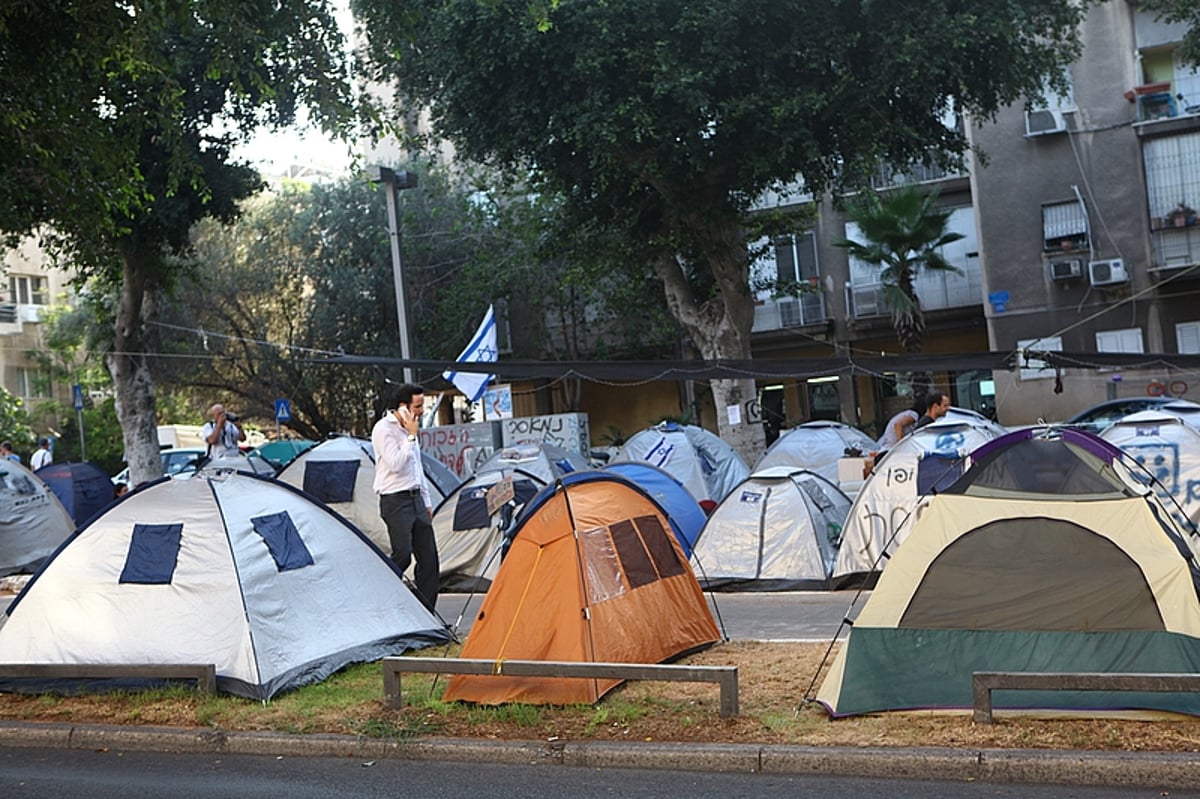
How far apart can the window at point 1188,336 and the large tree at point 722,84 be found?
37.0 ft

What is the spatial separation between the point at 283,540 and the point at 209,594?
0.71m

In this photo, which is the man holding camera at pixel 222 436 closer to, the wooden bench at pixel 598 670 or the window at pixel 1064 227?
the wooden bench at pixel 598 670

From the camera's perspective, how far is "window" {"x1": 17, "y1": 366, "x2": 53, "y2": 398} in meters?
48.5

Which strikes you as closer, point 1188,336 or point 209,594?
point 209,594

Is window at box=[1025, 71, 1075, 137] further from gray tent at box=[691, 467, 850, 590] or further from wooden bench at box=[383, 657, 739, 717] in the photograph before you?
wooden bench at box=[383, 657, 739, 717]

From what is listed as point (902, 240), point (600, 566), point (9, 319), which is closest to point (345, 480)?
point (600, 566)

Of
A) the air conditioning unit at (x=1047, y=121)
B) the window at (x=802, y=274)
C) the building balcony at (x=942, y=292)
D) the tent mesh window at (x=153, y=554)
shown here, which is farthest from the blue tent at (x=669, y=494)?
the window at (x=802, y=274)

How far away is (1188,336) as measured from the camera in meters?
30.9

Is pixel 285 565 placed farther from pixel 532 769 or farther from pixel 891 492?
pixel 891 492

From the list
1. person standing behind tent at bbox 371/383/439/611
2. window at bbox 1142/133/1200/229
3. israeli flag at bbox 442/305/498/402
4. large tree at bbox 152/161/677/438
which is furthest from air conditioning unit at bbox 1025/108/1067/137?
person standing behind tent at bbox 371/383/439/611

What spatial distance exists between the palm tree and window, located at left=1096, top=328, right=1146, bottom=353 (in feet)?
14.7

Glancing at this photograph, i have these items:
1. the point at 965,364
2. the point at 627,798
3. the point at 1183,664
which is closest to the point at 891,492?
the point at 965,364

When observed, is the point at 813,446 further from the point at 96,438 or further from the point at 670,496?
the point at 96,438

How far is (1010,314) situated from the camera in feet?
107
